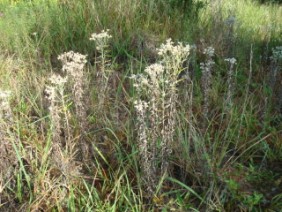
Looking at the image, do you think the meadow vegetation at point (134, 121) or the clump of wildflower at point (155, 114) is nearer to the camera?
the clump of wildflower at point (155, 114)

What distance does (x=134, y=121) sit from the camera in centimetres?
260

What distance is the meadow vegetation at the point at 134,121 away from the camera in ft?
6.82

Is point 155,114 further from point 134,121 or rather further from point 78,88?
point 134,121

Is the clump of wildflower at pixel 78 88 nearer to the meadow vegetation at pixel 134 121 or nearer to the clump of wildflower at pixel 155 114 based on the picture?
the meadow vegetation at pixel 134 121

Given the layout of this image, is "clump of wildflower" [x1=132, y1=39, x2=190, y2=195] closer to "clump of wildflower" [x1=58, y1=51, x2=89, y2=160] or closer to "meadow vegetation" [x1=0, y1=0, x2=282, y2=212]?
"meadow vegetation" [x1=0, y1=0, x2=282, y2=212]

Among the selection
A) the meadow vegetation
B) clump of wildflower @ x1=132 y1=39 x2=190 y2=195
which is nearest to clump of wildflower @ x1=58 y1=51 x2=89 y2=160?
the meadow vegetation

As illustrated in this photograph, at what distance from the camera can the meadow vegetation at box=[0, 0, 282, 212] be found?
2.08 meters

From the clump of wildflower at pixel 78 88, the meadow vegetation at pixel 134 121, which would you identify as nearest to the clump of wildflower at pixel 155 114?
the meadow vegetation at pixel 134 121

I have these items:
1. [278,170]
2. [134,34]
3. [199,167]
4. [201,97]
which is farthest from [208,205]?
[134,34]

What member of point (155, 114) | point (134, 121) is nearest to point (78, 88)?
point (155, 114)

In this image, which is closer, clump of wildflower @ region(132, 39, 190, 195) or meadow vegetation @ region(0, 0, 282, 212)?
clump of wildflower @ region(132, 39, 190, 195)

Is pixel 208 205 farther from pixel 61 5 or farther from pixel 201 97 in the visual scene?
pixel 61 5

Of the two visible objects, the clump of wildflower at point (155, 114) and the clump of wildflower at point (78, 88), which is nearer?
the clump of wildflower at point (155, 114)

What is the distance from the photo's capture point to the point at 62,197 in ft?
6.76
